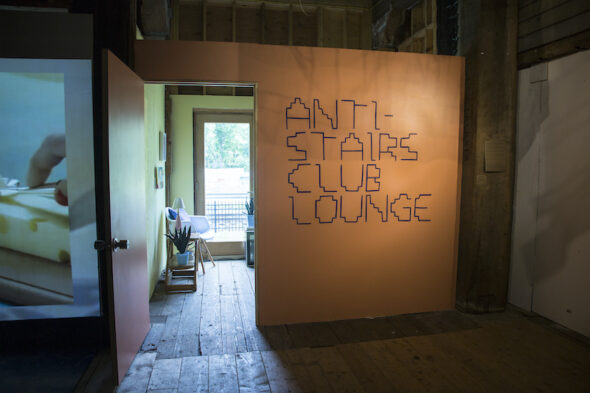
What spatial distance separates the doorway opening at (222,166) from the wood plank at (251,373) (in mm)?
2976

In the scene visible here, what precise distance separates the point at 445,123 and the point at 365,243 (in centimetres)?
123

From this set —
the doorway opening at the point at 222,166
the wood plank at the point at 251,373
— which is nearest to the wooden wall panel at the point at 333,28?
the doorway opening at the point at 222,166

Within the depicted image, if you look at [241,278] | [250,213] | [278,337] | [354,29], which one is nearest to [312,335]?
[278,337]

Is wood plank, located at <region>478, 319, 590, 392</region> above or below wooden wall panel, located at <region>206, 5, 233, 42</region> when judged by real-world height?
below

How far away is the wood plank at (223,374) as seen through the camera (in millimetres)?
2318

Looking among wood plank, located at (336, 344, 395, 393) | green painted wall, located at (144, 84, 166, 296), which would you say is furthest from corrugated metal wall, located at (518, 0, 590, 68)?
green painted wall, located at (144, 84, 166, 296)

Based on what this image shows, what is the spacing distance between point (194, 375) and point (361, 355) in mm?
1105

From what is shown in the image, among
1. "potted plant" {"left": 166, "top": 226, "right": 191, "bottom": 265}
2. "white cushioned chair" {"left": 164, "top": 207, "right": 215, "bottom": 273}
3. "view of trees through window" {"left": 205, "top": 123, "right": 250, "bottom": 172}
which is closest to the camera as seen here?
"potted plant" {"left": 166, "top": 226, "right": 191, "bottom": 265}

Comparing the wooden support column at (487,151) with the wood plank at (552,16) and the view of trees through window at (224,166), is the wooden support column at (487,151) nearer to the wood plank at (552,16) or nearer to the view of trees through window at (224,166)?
the wood plank at (552,16)

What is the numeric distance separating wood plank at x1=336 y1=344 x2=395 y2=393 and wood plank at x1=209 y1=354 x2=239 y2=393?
2.42ft

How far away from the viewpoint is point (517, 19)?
3.28 metres

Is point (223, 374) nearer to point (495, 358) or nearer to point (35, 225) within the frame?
point (35, 225)

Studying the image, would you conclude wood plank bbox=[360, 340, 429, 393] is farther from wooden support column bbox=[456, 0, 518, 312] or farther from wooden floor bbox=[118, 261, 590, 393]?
wooden support column bbox=[456, 0, 518, 312]

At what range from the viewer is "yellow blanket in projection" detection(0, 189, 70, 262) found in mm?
2748
